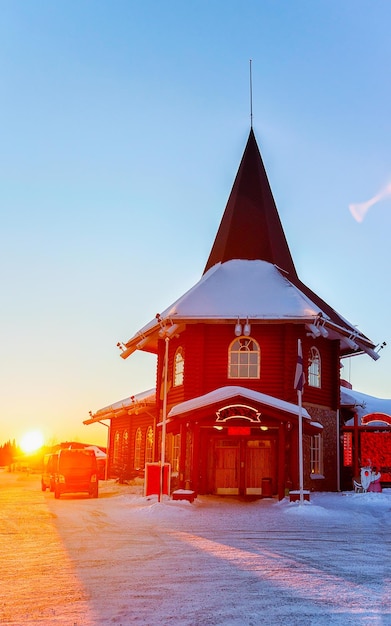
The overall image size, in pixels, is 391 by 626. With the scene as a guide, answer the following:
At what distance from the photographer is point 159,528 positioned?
14320 millimetres

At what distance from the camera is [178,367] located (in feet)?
84.7

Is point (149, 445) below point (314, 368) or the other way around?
below

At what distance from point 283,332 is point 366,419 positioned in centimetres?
660

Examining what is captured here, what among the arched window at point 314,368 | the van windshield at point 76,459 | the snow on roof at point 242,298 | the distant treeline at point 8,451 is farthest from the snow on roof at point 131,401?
the distant treeline at point 8,451

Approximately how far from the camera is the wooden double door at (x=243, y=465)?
23.2 metres

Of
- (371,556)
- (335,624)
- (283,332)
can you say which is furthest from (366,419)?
(335,624)

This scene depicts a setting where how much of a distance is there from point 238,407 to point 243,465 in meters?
3.28

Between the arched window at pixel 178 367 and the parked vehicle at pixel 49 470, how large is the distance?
5827 mm

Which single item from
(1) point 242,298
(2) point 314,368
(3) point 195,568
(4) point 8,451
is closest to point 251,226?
(1) point 242,298

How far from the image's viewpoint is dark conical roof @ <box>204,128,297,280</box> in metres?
28.5

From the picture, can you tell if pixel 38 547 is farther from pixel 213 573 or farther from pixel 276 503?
pixel 276 503

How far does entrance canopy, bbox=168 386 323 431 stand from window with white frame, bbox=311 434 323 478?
14.6ft

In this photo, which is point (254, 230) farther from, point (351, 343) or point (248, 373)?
point (248, 373)

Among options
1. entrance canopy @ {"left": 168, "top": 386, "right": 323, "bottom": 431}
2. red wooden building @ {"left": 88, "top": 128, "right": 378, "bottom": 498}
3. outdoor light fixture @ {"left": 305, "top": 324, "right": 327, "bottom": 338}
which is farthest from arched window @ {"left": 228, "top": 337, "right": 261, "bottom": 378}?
entrance canopy @ {"left": 168, "top": 386, "right": 323, "bottom": 431}
